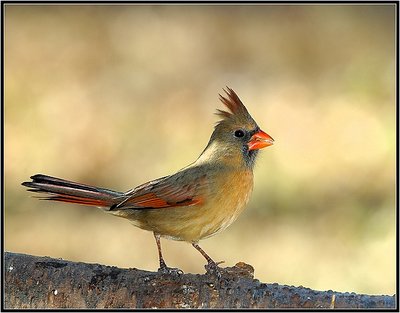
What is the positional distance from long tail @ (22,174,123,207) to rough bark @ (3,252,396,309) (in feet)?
1.01

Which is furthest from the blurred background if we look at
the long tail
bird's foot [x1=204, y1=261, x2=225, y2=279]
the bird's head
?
bird's foot [x1=204, y1=261, x2=225, y2=279]

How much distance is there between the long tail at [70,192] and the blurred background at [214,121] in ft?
7.00

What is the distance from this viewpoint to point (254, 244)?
652 cm

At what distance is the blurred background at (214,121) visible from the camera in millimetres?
6426

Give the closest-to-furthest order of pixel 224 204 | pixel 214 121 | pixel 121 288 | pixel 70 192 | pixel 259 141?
pixel 121 288
pixel 70 192
pixel 224 204
pixel 259 141
pixel 214 121

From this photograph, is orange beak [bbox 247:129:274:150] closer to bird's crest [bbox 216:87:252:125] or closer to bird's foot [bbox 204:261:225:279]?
bird's crest [bbox 216:87:252:125]

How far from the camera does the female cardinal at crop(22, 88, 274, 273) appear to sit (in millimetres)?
3424

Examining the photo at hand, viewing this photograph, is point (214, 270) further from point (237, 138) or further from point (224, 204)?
point (237, 138)

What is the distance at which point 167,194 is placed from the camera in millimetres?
3514

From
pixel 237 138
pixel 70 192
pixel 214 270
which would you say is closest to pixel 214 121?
pixel 237 138

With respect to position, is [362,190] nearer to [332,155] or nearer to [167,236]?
[332,155]

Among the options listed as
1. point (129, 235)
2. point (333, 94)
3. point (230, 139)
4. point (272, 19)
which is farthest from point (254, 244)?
point (272, 19)

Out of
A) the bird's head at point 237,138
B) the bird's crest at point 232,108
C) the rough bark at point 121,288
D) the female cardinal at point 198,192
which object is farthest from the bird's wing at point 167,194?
the rough bark at point 121,288

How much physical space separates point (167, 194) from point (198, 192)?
0.47ft
